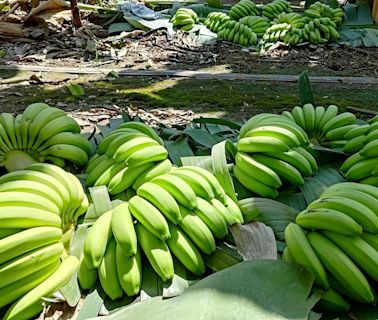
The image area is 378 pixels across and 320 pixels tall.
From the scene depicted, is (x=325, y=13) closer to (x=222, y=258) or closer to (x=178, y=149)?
(x=178, y=149)

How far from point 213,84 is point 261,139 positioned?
320 cm

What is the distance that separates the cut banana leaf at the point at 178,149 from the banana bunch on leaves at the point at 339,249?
621mm

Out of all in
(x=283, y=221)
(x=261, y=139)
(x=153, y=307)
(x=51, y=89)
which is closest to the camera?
(x=153, y=307)

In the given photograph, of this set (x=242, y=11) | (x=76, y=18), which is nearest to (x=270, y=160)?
(x=76, y=18)

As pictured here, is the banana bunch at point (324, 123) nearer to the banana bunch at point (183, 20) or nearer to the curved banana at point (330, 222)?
the curved banana at point (330, 222)

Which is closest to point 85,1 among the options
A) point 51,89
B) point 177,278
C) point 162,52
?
point 162,52

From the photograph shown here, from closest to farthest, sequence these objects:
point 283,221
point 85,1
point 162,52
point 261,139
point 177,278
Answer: point 177,278 → point 283,221 → point 261,139 → point 162,52 → point 85,1

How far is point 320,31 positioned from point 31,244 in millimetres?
6016

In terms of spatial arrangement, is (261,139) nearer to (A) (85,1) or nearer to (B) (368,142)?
(B) (368,142)

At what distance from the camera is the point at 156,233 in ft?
4.64

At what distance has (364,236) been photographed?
4.50 feet

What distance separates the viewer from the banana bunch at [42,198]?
4.49ft

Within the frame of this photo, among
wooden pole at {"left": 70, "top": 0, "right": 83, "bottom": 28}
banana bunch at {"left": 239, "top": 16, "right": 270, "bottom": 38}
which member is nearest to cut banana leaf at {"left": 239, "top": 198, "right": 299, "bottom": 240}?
banana bunch at {"left": 239, "top": 16, "right": 270, "bottom": 38}

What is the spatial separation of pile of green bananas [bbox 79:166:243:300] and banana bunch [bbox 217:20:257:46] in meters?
5.40
